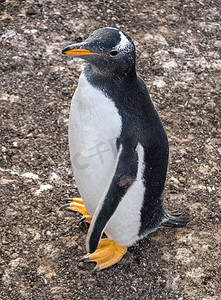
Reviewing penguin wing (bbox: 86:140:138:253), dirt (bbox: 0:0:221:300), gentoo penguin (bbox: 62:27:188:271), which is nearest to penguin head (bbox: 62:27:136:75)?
gentoo penguin (bbox: 62:27:188:271)

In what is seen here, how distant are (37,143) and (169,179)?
878 mm

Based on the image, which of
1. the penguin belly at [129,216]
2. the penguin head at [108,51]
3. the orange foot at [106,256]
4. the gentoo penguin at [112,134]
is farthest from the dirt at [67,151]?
the penguin head at [108,51]

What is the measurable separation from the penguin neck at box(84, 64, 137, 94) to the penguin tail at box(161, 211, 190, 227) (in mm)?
856

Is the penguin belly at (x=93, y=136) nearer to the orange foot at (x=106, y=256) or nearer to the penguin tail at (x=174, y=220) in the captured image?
the orange foot at (x=106, y=256)

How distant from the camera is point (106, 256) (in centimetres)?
264

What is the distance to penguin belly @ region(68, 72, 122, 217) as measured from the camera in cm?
219

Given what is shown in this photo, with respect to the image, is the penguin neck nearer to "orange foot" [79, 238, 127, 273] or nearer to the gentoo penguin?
the gentoo penguin

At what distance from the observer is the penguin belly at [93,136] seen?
2.19 m

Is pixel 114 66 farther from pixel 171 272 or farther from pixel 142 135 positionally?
pixel 171 272

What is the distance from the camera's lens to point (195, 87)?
3.78 m

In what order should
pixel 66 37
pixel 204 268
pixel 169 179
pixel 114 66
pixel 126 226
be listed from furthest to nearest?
pixel 66 37 → pixel 169 179 → pixel 204 268 → pixel 126 226 → pixel 114 66

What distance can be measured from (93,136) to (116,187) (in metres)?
0.25

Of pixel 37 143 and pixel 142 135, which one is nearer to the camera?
pixel 142 135

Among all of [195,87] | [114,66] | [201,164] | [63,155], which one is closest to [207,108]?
[195,87]
